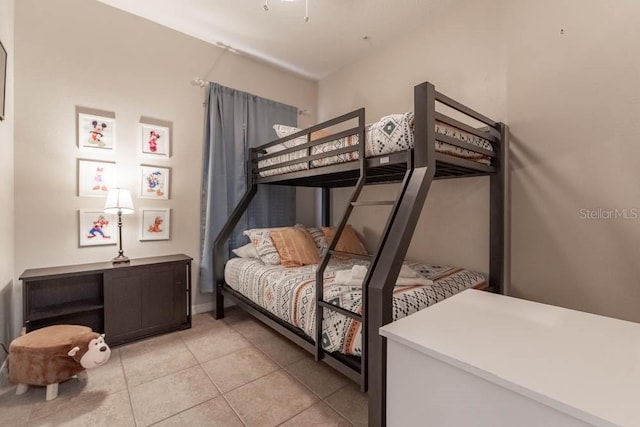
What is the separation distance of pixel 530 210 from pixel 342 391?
1855 mm

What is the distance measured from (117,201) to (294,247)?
59.9 inches

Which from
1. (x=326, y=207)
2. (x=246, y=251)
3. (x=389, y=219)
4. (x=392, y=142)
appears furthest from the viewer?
(x=326, y=207)

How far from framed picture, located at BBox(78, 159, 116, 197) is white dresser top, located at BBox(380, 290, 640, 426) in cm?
263

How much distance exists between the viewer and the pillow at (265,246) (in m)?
2.55

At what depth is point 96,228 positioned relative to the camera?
238 centimetres

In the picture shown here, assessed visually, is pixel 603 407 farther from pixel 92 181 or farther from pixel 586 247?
pixel 92 181

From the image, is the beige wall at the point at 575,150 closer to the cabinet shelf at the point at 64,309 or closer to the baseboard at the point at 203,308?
the baseboard at the point at 203,308

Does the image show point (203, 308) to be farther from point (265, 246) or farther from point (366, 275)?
point (366, 275)

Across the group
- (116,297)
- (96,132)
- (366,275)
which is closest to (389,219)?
(366,275)

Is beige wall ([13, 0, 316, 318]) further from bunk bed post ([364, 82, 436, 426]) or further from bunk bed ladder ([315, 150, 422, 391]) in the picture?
bunk bed post ([364, 82, 436, 426])

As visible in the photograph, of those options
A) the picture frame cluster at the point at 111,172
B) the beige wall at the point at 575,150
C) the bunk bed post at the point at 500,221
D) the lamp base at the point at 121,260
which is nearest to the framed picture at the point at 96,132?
the picture frame cluster at the point at 111,172

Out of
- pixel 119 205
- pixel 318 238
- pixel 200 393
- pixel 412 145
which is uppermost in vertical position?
pixel 412 145

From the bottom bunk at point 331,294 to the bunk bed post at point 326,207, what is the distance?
1.08m

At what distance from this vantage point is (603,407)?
1.94 ft
